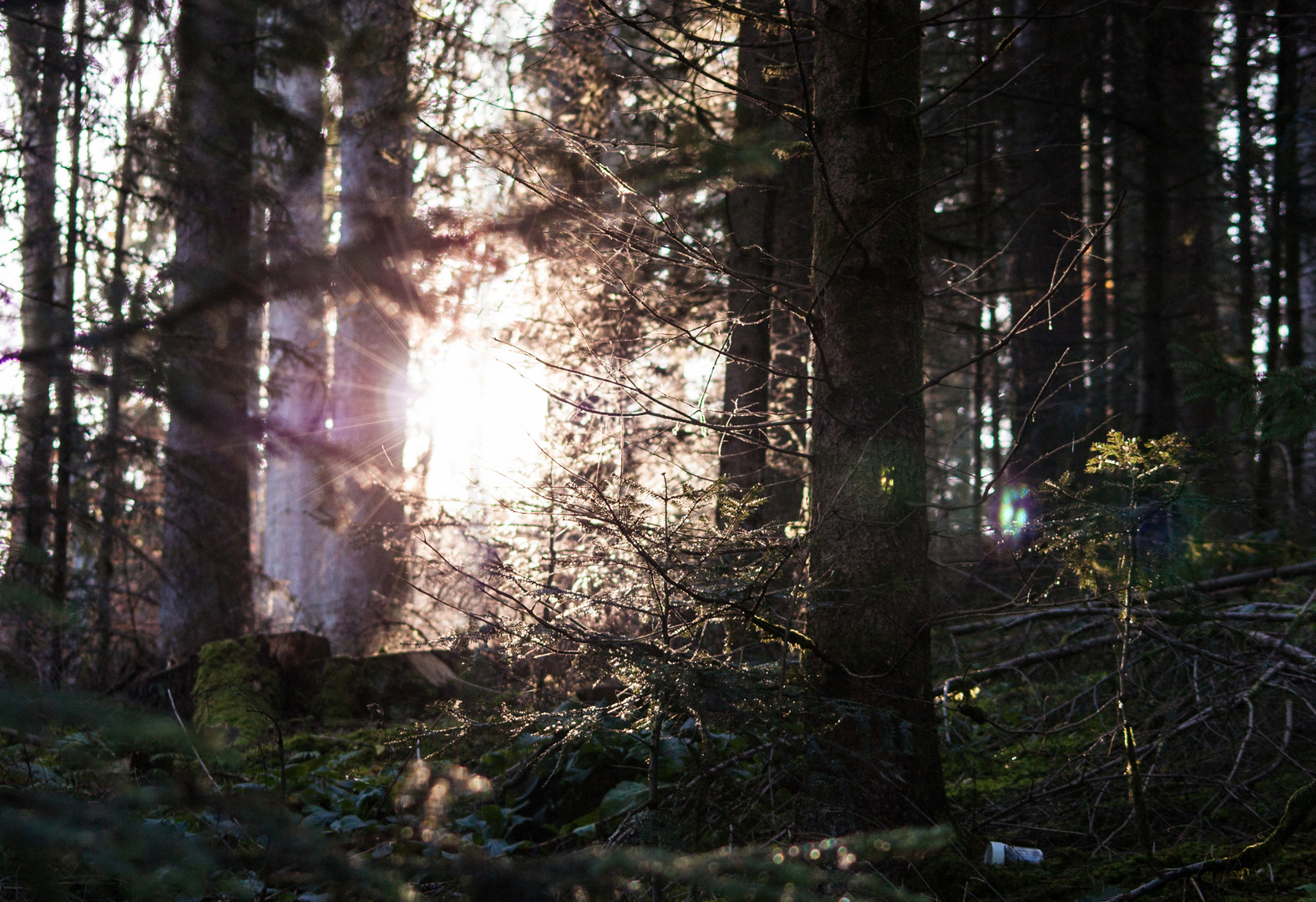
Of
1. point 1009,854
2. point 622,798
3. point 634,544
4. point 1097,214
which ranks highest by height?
point 1097,214

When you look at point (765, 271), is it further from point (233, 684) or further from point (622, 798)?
point (233, 684)

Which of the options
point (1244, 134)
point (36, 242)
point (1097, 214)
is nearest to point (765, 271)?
point (36, 242)

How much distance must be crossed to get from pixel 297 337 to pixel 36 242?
32.7ft

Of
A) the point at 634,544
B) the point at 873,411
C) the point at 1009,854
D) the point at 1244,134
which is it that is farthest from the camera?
the point at 1244,134

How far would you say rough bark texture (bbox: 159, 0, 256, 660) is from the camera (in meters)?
3.07

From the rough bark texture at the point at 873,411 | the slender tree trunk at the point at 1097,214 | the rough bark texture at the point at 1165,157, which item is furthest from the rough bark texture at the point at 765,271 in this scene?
the rough bark texture at the point at 1165,157

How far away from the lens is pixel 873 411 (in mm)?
3275

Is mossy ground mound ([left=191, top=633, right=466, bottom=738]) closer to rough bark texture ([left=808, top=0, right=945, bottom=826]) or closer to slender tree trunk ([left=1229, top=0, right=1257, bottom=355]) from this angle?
rough bark texture ([left=808, top=0, right=945, bottom=826])

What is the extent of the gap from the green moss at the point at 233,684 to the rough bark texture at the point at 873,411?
3913 mm

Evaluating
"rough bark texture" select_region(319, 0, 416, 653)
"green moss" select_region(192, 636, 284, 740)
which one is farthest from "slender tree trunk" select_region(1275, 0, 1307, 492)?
"green moss" select_region(192, 636, 284, 740)

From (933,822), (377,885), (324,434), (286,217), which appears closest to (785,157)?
(324,434)

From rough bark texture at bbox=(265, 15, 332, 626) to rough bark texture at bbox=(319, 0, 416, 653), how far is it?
36cm

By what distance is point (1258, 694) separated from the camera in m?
3.78

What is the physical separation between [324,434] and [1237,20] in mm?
12714
